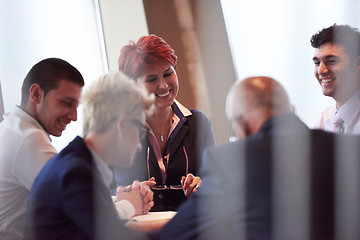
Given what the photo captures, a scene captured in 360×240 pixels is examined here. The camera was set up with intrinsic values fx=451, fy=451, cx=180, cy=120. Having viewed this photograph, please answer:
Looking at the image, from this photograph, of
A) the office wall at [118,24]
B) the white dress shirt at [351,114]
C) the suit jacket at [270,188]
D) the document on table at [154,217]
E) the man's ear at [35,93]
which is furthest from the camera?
the office wall at [118,24]

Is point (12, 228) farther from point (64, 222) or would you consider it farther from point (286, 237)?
point (286, 237)

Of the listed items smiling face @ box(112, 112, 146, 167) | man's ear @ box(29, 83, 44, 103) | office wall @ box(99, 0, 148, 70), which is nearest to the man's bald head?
smiling face @ box(112, 112, 146, 167)

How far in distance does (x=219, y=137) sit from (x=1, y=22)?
1084 millimetres

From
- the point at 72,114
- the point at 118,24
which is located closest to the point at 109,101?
the point at 72,114

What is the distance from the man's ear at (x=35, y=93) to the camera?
1.27 metres

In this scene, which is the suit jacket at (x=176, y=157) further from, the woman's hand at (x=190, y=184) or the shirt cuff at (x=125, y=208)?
the shirt cuff at (x=125, y=208)

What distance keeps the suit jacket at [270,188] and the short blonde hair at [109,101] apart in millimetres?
216

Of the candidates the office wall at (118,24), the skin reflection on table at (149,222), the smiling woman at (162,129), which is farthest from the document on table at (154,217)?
the office wall at (118,24)

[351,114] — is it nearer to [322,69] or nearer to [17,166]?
[322,69]

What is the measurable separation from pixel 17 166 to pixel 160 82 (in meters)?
0.62

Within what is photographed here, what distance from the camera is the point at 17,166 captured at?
1.14 m

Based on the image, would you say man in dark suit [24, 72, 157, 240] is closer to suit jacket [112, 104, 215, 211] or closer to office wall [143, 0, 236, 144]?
suit jacket [112, 104, 215, 211]

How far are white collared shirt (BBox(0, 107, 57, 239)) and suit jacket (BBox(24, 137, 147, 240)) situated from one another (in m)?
0.24

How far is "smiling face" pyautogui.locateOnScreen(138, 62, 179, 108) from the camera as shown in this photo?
62.5 inches
